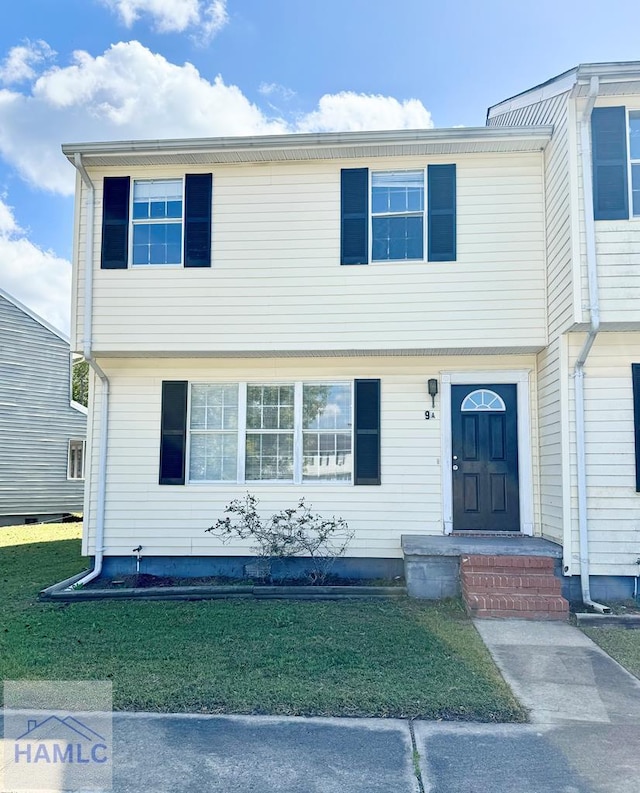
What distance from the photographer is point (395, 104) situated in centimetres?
1023

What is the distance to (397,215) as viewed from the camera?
7383 millimetres

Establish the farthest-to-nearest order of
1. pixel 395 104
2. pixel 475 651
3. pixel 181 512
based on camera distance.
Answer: pixel 395 104, pixel 181 512, pixel 475 651

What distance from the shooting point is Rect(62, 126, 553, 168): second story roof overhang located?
22.9 feet

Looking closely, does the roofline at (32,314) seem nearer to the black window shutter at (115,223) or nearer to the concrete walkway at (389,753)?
the black window shutter at (115,223)

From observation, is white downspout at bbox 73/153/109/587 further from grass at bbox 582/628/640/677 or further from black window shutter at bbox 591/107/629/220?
black window shutter at bbox 591/107/629/220

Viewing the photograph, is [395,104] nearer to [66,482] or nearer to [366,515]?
[366,515]

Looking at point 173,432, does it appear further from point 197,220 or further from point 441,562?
point 441,562

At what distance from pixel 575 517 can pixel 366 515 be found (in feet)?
8.02

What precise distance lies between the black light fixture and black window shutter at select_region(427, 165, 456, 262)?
1.51 metres

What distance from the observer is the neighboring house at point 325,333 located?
714 centimetres

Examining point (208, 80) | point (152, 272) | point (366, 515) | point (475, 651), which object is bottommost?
point (475, 651)

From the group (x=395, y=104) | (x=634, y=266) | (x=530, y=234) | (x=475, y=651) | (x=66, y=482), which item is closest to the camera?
(x=475, y=651)

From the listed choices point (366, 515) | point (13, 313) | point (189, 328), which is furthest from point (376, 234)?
point (13, 313)

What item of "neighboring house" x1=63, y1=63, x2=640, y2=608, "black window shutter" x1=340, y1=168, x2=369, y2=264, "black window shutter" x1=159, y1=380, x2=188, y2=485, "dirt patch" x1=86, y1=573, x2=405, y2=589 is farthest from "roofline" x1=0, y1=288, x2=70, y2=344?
"black window shutter" x1=340, y1=168, x2=369, y2=264
